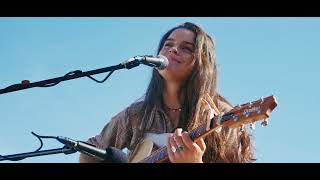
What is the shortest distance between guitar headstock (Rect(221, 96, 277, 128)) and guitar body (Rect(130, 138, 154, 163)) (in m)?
0.59

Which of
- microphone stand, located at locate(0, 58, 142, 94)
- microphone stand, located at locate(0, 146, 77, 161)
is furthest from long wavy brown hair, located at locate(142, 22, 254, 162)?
microphone stand, located at locate(0, 146, 77, 161)

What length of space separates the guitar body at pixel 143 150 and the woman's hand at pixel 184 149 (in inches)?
15.4

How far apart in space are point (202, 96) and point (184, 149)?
654mm

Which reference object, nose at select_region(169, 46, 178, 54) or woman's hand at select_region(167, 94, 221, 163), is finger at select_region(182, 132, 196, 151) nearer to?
woman's hand at select_region(167, 94, 221, 163)

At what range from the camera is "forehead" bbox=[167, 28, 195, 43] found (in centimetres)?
349

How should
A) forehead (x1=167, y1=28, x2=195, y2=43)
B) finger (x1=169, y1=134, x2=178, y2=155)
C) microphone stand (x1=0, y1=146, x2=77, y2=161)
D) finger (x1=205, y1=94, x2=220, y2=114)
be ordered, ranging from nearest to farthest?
microphone stand (x1=0, y1=146, x2=77, y2=161), finger (x1=169, y1=134, x2=178, y2=155), finger (x1=205, y1=94, x2=220, y2=114), forehead (x1=167, y1=28, x2=195, y2=43)

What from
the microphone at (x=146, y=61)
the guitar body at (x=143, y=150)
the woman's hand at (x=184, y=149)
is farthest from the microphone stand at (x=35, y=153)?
Result: the guitar body at (x=143, y=150)
